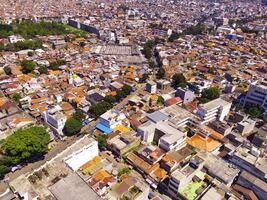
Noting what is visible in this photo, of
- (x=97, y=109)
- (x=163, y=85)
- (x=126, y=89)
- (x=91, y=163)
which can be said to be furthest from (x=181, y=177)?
(x=163, y=85)

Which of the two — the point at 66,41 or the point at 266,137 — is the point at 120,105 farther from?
the point at 66,41

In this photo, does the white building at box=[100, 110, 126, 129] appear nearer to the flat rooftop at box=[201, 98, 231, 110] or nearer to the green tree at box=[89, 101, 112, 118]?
the green tree at box=[89, 101, 112, 118]

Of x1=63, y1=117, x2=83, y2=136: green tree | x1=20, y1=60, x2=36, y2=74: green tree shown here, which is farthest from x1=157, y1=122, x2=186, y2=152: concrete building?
x1=20, y1=60, x2=36, y2=74: green tree

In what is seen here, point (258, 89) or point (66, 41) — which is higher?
point (258, 89)

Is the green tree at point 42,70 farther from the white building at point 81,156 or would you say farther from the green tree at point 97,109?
the white building at point 81,156

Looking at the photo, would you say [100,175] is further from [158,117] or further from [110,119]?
[158,117]

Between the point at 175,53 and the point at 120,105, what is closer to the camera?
the point at 120,105

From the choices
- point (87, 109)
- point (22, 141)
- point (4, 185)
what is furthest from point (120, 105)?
point (4, 185)
